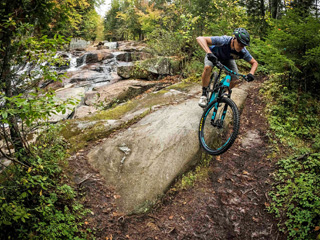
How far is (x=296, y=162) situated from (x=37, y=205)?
14.7 ft

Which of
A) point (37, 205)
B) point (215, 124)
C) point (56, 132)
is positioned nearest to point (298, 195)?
point (215, 124)

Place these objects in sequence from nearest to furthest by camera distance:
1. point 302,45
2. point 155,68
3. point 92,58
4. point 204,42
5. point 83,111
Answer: point 204,42, point 302,45, point 83,111, point 155,68, point 92,58

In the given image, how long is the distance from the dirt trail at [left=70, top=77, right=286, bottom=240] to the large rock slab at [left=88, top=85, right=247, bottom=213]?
0.22 m

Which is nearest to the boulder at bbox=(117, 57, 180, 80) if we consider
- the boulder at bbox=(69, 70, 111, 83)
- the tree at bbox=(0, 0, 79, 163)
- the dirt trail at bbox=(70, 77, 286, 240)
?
the boulder at bbox=(69, 70, 111, 83)

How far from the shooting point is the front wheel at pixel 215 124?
12.5 ft

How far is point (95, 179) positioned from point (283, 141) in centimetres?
418

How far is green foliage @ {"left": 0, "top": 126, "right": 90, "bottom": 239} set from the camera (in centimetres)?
233

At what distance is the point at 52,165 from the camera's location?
128 inches

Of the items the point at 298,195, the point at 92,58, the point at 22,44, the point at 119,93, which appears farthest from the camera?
the point at 92,58

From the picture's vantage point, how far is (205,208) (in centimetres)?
340

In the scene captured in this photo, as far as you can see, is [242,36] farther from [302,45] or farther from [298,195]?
[298,195]

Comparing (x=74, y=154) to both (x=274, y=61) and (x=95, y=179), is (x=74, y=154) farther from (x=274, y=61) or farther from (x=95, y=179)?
(x=274, y=61)

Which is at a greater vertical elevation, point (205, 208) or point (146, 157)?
point (146, 157)

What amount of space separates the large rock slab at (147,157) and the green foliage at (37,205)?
82cm
